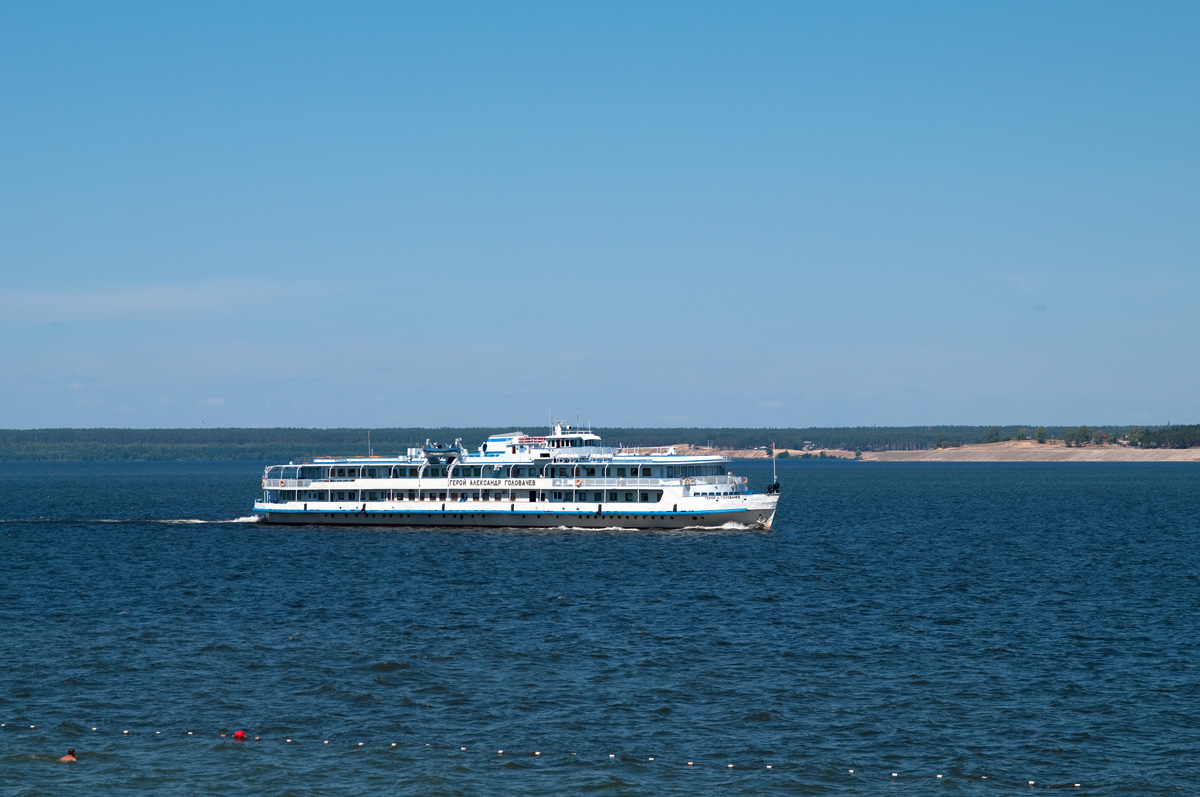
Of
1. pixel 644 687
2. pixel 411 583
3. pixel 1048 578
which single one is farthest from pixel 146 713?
pixel 1048 578

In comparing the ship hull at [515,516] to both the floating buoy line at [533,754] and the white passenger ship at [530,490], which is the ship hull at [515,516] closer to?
the white passenger ship at [530,490]

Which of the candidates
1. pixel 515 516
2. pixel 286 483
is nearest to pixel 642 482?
pixel 515 516

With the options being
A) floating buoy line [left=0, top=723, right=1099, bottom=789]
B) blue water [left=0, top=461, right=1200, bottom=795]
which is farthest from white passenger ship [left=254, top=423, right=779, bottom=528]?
floating buoy line [left=0, top=723, right=1099, bottom=789]

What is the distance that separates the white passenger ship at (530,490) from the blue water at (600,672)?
14.5 meters

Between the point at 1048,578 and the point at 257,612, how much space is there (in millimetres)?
49343

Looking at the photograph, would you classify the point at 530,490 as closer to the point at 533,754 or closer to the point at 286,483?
the point at 286,483

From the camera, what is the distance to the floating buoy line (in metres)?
32.4

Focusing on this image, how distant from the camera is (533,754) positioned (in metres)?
34.7

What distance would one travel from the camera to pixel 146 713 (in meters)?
39.2

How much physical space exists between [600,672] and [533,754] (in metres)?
11.7

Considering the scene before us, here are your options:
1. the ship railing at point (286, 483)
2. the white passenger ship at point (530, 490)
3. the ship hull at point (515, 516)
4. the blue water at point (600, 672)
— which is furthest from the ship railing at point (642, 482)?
the ship railing at point (286, 483)

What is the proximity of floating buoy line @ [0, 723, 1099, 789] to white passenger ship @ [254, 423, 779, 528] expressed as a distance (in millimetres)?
72577

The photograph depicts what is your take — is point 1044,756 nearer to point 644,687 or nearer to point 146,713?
point 644,687

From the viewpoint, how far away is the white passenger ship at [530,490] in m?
108
